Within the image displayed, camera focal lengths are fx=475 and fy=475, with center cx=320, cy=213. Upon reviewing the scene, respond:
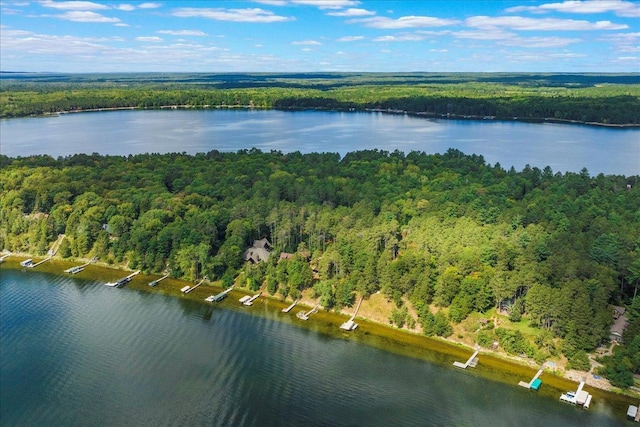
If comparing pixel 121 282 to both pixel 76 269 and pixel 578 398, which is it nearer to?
pixel 76 269

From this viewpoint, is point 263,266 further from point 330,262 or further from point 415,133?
point 415,133

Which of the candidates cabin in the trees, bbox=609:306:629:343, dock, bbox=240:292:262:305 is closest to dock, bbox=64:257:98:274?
dock, bbox=240:292:262:305

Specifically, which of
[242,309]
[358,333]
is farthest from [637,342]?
[242,309]

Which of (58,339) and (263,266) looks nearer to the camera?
(58,339)

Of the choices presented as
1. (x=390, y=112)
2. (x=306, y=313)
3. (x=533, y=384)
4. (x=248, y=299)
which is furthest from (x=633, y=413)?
(x=390, y=112)

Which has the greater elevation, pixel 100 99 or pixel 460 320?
pixel 100 99

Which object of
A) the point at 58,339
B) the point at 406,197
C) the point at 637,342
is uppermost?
the point at 406,197

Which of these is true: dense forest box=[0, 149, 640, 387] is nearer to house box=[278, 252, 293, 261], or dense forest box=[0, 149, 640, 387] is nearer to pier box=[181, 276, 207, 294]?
house box=[278, 252, 293, 261]
